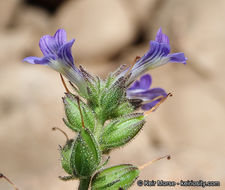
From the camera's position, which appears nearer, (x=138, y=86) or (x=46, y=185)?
(x=138, y=86)

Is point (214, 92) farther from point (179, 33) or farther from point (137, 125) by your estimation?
point (137, 125)

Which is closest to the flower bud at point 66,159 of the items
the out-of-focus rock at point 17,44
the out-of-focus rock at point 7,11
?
the out-of-focus rock at point 17,44

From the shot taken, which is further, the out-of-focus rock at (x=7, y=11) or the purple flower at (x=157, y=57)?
the out-of-focus rock at (x=7, y=11)

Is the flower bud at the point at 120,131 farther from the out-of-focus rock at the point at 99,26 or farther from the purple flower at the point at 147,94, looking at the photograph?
the out-of-focus rock at the point at 99,26

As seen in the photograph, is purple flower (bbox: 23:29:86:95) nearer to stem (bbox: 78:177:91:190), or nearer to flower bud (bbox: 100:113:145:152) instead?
flower bud (bbox: 100:113:145:152)

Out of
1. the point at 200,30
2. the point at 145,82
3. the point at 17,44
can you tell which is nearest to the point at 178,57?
the point at 145,82

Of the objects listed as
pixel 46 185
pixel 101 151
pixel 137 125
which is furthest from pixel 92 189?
pixel 46 185

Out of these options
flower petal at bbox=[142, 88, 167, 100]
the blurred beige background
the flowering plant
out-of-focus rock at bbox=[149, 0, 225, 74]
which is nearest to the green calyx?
the flowering plant
